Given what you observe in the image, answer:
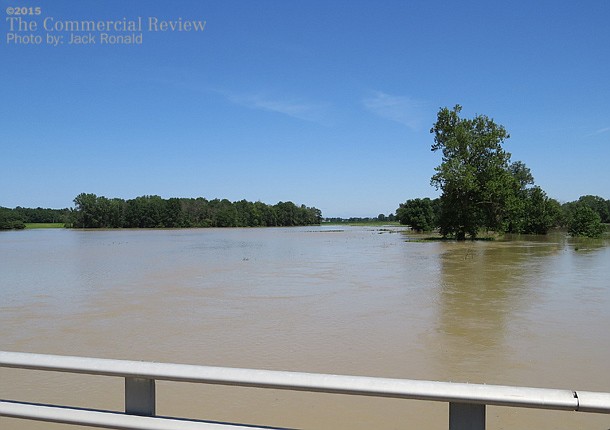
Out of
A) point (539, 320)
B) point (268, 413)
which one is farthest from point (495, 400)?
point (539, 320)

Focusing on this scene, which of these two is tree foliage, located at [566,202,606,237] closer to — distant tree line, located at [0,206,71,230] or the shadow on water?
the shadow on water

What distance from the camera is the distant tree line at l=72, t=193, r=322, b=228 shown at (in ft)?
428

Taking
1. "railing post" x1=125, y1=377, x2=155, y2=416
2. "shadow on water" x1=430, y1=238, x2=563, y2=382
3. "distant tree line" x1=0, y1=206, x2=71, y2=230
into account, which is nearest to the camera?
"railing post" x1=125, y1=377, x2=155, y2=416

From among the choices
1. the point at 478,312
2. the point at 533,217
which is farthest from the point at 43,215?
the point at 478,312

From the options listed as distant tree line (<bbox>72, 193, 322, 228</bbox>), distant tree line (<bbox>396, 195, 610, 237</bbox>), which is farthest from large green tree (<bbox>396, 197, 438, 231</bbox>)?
distant tree line (<bbox>72, 193, 322, 228</bbox>)

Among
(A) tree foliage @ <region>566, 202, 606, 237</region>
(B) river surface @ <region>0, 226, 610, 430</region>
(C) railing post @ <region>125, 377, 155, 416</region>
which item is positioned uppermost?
(A) tree foliage @ <region>566, 202, 606, 237</region>

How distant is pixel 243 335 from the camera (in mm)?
10250

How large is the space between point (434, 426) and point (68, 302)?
12.5m

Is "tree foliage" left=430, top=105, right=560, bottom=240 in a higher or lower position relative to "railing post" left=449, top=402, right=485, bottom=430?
higher

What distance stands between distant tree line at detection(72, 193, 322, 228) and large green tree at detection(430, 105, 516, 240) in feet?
315

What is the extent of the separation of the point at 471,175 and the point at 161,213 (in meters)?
101

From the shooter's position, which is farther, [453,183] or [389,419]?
[453,183]

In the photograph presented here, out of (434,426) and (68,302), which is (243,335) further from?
(68,302)

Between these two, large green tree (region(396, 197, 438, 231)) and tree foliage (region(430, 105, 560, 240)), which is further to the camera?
large green tree (region(396, 197, 438, 231))
